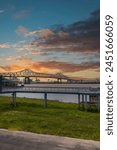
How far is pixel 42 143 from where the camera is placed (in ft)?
21.9

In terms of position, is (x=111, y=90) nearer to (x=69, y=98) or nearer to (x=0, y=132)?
(x=0, y=132)

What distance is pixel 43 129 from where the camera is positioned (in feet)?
27.0

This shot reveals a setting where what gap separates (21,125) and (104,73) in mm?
6810

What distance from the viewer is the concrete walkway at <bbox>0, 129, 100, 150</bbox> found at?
20.6 feet

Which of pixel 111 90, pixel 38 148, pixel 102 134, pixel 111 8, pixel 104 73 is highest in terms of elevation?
pixel 111 8

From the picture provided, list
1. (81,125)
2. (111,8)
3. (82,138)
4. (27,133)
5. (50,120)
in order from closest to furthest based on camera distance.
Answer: (111,8) → (82,138) → (27,133) → (81,125) → (50,120)

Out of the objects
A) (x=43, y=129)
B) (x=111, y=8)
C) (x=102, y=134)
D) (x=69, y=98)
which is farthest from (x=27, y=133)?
(x=69, y=98)

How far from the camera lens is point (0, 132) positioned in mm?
8023

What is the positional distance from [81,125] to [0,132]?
99.2 inches

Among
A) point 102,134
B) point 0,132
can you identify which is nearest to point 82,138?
point 0,132

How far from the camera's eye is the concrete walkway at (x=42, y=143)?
6.29m

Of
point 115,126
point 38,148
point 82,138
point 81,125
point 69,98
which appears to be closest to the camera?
point 115,126

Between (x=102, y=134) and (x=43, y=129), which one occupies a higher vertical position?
(x=102, y=134)

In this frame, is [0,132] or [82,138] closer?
[82,138]
